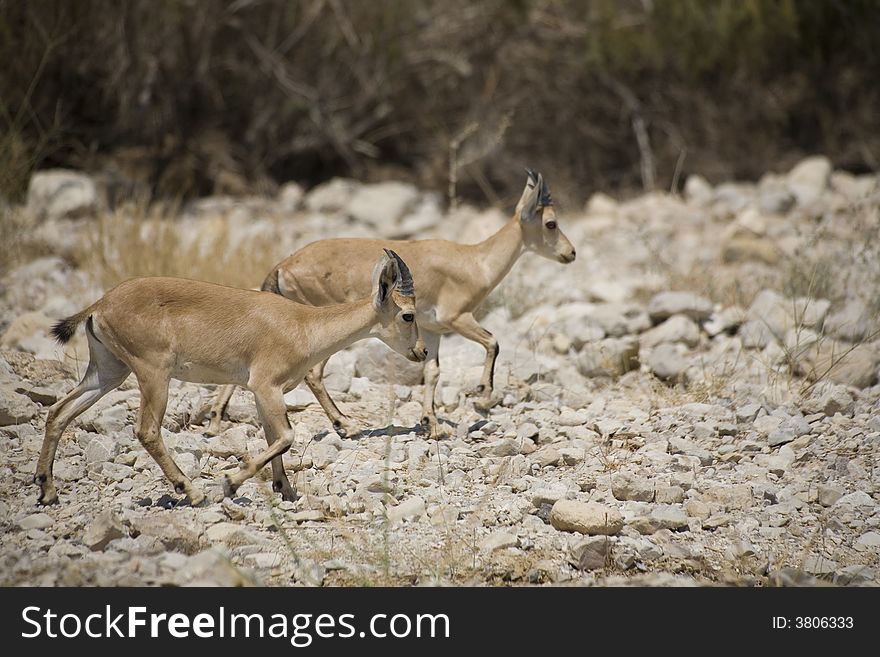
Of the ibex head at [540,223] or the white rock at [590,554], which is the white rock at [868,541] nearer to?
the white rock at [590,554]

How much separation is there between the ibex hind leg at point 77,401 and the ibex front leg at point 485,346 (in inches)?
129

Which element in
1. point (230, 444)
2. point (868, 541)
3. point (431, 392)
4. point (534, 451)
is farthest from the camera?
point (431, 392)

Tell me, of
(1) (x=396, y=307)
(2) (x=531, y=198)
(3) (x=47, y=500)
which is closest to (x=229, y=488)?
(3) (x=47, y=500)

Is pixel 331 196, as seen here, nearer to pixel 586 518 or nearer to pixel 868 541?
pixel 586 518

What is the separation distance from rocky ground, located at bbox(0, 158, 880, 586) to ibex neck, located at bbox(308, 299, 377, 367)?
700mm

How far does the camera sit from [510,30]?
19.4m

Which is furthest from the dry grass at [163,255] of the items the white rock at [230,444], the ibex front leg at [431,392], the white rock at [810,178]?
the white rock at [810,178]

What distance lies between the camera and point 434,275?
9664 millimetres

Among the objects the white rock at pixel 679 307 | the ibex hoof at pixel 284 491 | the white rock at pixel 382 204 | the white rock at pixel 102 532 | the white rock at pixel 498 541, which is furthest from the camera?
the white rock at pixel 382 204

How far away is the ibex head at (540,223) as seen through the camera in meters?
10.3

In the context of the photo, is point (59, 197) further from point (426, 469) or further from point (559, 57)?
point (426, 469)

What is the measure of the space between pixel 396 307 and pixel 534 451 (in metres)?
1.65

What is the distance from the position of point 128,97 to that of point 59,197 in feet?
7.82
